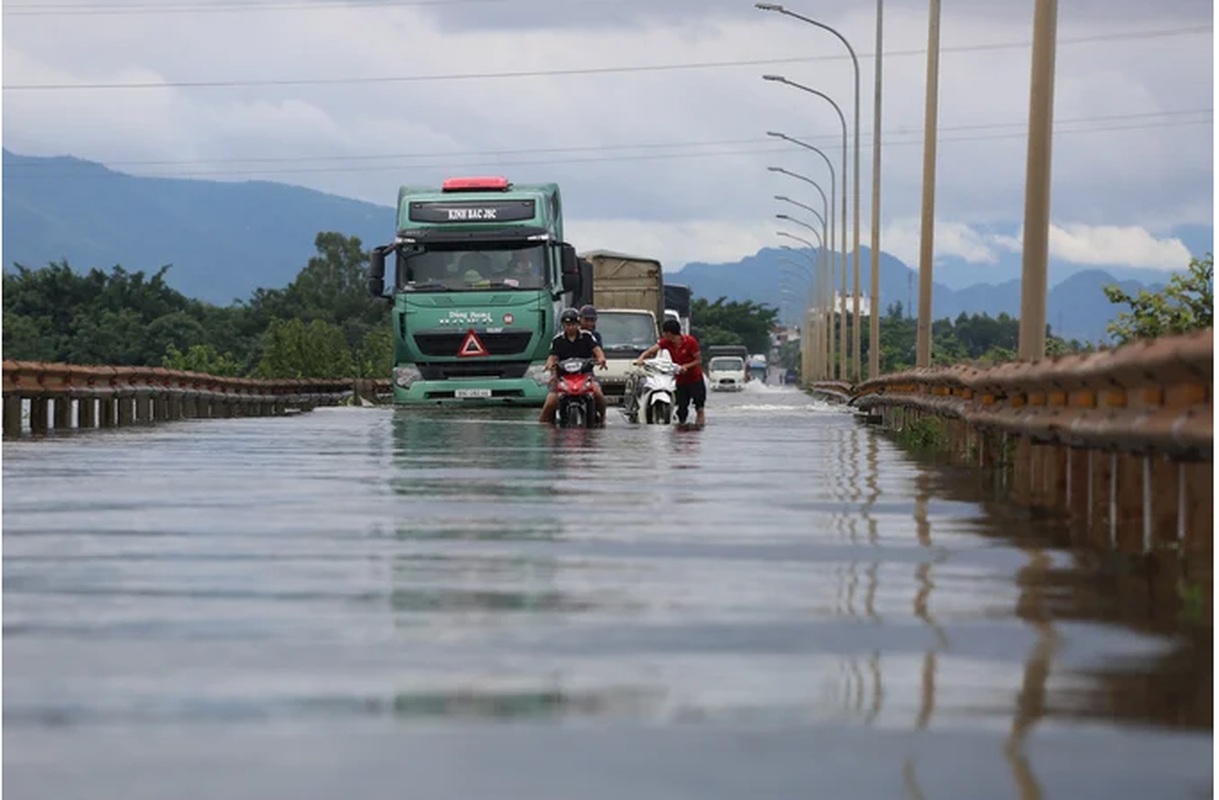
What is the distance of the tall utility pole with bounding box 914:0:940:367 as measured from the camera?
147 feet

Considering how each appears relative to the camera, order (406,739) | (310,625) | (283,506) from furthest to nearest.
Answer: (283,506)
(310,625)
(406,739)

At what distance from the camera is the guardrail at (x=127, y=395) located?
3111 cm

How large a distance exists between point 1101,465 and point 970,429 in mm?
8360

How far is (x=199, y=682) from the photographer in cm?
741

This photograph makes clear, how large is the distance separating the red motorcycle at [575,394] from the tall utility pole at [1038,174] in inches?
250

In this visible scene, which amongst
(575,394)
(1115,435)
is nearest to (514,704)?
(1115,435)

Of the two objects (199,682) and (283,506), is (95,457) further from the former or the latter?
(199,682)

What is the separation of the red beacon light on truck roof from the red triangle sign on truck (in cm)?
223

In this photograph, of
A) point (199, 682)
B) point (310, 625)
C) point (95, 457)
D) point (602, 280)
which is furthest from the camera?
point (602, 280)

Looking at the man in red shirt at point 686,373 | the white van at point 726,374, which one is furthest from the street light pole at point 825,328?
the man in red shirt at point 686,373

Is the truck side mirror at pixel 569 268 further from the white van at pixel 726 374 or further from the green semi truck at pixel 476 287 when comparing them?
the white van at pixel 726 374

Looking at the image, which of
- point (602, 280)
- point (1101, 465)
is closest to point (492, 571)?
point (1101, 465)

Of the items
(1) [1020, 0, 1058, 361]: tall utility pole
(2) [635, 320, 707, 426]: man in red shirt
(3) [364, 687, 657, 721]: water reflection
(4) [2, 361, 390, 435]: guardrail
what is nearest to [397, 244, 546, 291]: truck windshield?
(4) [2, 361, 390, 435]: guardrail

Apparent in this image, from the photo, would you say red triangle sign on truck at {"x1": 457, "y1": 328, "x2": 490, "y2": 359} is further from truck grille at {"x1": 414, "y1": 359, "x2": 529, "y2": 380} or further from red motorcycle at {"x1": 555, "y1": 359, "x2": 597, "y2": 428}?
red motorcycle at {"x1": 555, "y1": 359, "x2": 597, "y2": 428}
